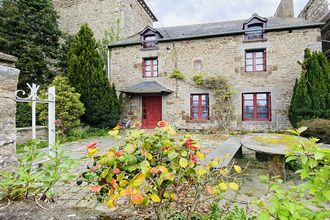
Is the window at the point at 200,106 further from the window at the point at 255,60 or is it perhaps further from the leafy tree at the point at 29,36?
the leafy tree at the point at 29,36

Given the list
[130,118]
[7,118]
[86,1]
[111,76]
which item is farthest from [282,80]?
[86,1]

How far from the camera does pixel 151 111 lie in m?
11.1

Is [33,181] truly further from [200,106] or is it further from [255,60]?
[255,60]

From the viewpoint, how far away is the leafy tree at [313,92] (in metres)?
7.87

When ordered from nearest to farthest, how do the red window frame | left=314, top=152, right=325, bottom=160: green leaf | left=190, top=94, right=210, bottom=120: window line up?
1. left=314, top=152, right=325, bottom=160: green leaf
2. left=190, top=94, right=210, bottom=120: window
3. the red window frame

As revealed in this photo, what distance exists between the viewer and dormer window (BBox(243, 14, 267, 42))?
9.46 m

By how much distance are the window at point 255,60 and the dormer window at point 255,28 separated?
0.67m

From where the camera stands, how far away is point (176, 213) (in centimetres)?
153

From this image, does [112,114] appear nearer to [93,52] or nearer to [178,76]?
[93,52]

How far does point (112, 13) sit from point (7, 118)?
45.1 feet

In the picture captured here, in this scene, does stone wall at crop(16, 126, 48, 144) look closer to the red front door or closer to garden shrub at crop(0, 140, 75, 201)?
the red front door

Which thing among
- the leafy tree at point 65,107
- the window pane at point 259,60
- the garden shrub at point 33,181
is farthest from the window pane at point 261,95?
the garden shrub at point 33,181

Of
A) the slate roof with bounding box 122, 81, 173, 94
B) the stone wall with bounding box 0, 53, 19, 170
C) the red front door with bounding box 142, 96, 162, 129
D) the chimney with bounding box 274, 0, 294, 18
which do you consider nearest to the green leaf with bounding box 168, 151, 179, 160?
the stone wall with bounding box 0, 53, 19, 170

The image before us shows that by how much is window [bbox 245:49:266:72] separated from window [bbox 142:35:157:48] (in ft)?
16.5
